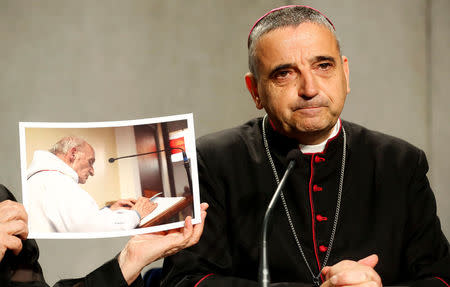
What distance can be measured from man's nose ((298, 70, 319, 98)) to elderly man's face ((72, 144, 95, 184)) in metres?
0.74

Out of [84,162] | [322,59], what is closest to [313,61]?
[322,59]

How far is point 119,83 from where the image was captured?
10.1 feet

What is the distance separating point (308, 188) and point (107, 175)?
81cm

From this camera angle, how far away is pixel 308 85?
1.71 meters

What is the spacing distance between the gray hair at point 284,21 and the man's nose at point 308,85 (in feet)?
0.63

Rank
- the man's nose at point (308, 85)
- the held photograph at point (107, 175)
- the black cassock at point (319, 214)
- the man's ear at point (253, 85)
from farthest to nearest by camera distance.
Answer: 1. the man's ear at point (253, 85)
2. the black cassock at point (319, 214)
3. the man's nose at point (308, 85)
4. the held photograph at point (107, 175)

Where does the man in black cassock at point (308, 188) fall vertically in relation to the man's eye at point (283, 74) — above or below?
below

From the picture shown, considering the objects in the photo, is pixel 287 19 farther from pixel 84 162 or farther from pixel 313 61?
pixel 84 162

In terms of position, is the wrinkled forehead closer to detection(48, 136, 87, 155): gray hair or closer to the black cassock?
the black cassock

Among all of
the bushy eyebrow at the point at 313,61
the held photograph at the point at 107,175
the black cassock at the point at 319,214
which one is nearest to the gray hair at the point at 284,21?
the bushy eyebrow at the point at 313,61

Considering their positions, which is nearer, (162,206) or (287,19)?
(162,206)

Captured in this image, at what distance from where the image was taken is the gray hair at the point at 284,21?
5.89ft

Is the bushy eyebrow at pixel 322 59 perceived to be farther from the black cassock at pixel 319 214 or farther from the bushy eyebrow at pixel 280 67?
the black cassock at pixel 319 214

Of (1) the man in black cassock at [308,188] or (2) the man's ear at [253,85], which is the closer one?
(1) the man in black cassock at [308,188]
